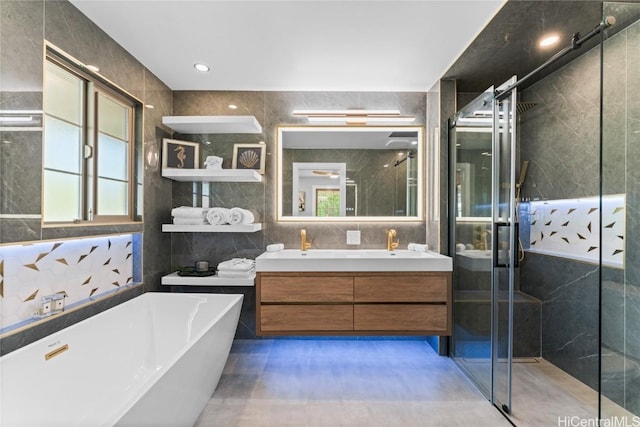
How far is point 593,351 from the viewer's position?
6.96 feet

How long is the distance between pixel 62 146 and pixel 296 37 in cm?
167

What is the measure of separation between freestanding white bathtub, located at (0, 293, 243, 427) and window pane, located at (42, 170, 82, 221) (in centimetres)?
68

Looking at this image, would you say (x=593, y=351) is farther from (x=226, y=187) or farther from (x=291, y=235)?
(x=226, y=187)

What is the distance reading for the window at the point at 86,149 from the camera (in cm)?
183

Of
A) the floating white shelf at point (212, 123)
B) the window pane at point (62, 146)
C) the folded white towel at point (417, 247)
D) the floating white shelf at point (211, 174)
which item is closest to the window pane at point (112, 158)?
the window pane at point (62, 146)

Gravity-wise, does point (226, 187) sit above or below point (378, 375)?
above

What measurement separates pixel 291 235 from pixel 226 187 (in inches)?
31.6

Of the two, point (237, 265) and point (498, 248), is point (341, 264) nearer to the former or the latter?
point (237, 265)

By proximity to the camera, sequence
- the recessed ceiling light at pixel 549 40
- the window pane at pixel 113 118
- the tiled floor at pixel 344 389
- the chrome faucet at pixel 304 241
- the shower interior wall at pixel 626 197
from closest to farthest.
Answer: the shower interior wall at pixel 626 197 < the tiled floor at pixel 344 389 < the recessed ceiling light at pixel 549 40 < the window pane at pixel 113 118 < the chrome faucet at pixel 304 241

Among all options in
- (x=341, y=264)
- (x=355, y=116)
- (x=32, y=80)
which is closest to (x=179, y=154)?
(x=32, y=80)

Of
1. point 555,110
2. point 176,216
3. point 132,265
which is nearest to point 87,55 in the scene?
point 176,216

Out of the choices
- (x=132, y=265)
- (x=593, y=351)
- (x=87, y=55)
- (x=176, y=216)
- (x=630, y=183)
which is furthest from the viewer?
(x=176, y=216)

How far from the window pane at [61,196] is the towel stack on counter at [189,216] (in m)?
0.77

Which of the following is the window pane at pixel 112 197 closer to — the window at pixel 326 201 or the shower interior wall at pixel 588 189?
the window at pixel 326 201
